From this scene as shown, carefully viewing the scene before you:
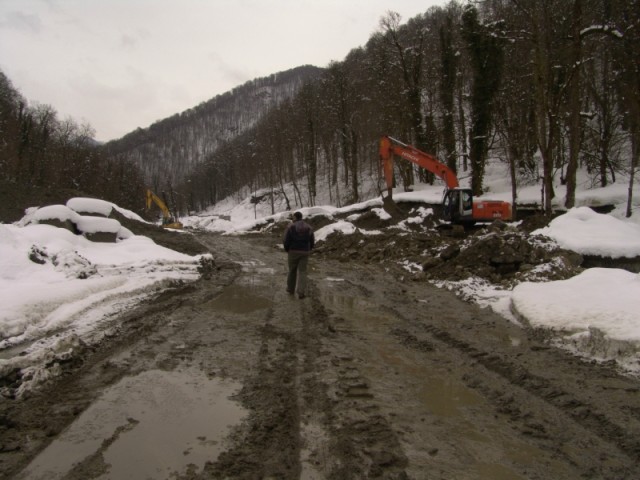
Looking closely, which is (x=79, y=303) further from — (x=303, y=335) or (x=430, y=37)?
(x=430, y=37)

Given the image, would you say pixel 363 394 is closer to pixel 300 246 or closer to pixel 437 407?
pixel 437 407

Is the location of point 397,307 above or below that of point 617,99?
below

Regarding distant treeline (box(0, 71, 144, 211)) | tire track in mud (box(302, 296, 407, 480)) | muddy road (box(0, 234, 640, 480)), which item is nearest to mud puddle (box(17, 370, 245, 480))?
muddy road (box(0, 234, 640, 480))

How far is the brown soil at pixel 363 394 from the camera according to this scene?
3.42 metres

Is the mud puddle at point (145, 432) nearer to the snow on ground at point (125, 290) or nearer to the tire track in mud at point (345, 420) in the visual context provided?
the tire track in mud at point (345, 420)

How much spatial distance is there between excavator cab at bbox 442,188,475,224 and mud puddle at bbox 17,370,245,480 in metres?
17.6

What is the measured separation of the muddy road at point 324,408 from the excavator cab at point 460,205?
13.8 metres

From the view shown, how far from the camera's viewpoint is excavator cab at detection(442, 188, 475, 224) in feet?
67.5

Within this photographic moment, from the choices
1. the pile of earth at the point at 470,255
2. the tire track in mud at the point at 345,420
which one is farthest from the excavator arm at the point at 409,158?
the tire track in mud at the point at 345,420

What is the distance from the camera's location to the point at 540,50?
18.8 m

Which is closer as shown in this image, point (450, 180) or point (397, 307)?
point (397, 307)

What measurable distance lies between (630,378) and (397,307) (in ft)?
15.0

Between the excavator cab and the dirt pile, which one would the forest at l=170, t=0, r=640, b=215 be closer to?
the excavator cab

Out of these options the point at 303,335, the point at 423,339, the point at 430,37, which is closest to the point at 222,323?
the point at 303,335
